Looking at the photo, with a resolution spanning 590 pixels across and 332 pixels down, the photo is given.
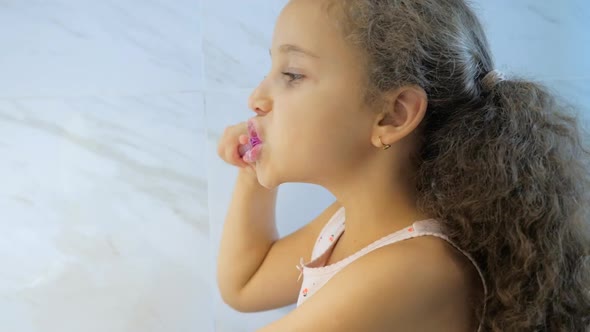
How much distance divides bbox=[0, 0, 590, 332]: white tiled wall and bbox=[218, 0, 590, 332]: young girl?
223 mm

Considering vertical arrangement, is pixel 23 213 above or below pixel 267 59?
below

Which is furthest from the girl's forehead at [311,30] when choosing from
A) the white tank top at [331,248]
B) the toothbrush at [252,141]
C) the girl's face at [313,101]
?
the white tank top at [331,248]

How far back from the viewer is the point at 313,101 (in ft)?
2.22

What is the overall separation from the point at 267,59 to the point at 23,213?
0.42m

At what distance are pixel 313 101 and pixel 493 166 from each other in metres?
0.21

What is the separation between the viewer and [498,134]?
68 cm

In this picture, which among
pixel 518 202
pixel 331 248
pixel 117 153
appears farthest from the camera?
pixel 117 153

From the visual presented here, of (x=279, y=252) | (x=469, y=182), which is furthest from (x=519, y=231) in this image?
(x=279, y=252)

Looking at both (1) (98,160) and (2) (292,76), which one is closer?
(2) (292,76)

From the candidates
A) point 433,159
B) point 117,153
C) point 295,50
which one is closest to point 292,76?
point 295,50

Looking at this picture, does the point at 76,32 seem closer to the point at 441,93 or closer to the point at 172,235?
the point at 172,235

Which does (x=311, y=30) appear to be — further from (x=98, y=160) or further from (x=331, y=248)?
(x=98, y=160)

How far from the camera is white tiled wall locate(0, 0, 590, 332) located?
2.91ft

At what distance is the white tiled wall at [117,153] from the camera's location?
887 millimetres
